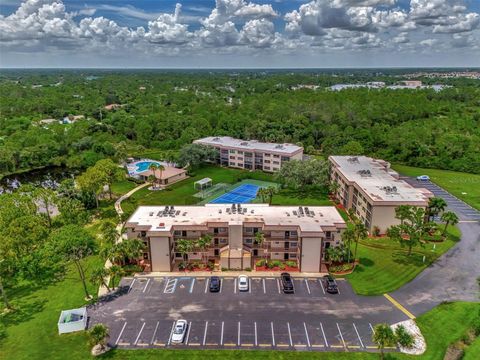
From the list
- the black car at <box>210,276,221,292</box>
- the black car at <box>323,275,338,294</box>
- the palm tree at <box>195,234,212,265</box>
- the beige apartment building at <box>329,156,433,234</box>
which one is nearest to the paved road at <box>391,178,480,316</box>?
the black car at <box>323,275,338,294</box>

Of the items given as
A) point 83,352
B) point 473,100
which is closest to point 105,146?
point 83,352

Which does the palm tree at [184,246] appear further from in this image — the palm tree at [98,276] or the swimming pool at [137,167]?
the swimming pool at [137,167]

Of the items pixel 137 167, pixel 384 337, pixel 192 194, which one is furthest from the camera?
pixel 137 167

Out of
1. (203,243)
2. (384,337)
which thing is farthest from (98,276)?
(384,337)

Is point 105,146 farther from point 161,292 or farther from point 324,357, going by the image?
point 324,357

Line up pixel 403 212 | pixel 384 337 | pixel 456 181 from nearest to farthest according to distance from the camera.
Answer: pixel 384 337
pixel 403 212
pixel 456 181

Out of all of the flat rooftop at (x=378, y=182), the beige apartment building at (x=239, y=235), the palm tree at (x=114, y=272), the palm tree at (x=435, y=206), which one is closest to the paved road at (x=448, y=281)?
the palm tree at (x=435, y=206)

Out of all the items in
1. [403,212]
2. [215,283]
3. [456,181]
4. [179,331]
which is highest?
[403,212]

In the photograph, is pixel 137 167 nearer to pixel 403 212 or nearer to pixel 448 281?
pixel 403 212
